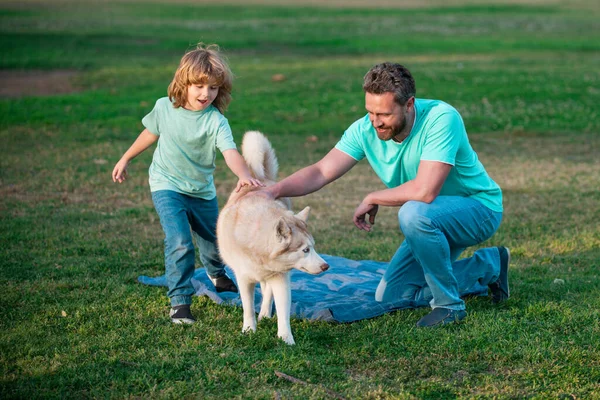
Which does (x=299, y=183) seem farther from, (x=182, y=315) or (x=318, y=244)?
(x=318, y=244)

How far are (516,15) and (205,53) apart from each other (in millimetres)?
50036

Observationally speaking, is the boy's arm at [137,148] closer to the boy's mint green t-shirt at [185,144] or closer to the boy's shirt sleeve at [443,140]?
the boy's mint green t-shirt at [185,144]

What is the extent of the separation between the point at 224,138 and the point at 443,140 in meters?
1.73

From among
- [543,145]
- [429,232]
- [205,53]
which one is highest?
[205,53]

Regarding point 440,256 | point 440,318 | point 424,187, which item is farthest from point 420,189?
point 440,318

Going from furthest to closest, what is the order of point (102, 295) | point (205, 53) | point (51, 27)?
1. point (51, 27)
2. point (102, 295)
3. point (205, 53)

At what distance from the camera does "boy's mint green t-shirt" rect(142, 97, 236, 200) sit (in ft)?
20.5

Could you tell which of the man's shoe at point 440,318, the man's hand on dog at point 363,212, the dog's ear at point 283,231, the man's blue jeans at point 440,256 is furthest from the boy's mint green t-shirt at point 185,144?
the man's shoe at point 440,318

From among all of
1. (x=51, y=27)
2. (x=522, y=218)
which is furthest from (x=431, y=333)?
(x=51, y=27)

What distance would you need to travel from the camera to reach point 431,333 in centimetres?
568

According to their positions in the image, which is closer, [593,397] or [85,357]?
[593,397]

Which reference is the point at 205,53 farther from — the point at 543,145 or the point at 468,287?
the point at 543,145

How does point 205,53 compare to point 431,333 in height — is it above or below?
above

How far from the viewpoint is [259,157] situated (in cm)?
622
